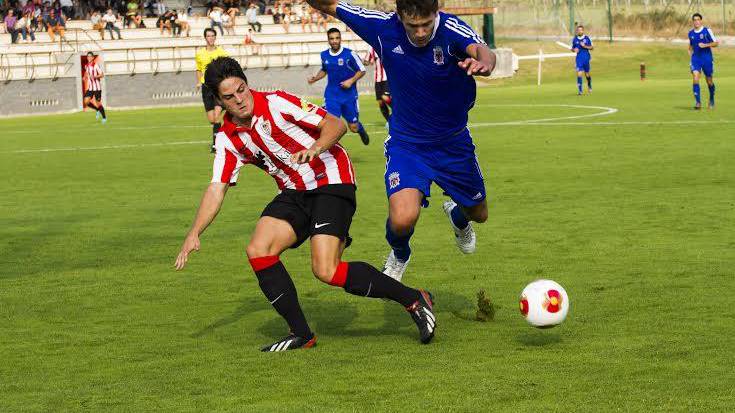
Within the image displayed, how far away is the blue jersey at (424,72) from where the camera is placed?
789 centimetres

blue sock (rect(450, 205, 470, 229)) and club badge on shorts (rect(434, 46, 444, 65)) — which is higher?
club badge on shorts (rect(434, 46, 444, 65))

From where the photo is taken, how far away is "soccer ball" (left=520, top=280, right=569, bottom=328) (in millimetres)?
7285

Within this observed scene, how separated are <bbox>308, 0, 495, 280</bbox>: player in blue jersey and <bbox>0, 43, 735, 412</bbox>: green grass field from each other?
83 cm

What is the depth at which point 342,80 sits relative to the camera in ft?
74.5

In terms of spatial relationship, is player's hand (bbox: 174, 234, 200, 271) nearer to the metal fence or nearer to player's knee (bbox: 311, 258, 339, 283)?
player's knee (bbox: 311, 258, 339, 283)

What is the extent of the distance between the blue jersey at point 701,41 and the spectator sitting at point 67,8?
2784 cm

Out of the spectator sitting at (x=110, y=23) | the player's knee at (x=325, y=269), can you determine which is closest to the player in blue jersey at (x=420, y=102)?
the player's knee at (x=325, y=269)

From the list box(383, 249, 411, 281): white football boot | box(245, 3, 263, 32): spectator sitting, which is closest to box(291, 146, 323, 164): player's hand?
box(383, 249, 411, 281): white football boot

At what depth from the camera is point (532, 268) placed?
398 inches

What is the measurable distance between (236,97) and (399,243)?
202 cm

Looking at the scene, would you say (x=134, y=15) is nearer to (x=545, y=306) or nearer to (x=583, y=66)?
→ (x=583, y=66)

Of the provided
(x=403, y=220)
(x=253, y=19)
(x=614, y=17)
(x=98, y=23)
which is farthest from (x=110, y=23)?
(x=403, y=220)

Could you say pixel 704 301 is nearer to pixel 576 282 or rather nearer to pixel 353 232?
pixel 576 282

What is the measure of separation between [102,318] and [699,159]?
39.6 feet
